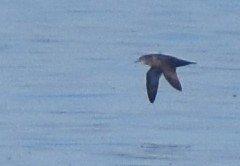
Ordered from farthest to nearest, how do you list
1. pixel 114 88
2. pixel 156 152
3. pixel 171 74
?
pixel 114 88, pixel 156 152, pixel 171 74

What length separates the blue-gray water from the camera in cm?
1043

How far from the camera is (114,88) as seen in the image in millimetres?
12641

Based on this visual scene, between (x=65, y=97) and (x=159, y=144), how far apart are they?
5.98ft

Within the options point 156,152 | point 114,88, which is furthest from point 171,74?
point 114,88

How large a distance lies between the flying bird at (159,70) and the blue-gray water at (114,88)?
0.58 m

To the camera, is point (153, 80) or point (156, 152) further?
point (156, 152)

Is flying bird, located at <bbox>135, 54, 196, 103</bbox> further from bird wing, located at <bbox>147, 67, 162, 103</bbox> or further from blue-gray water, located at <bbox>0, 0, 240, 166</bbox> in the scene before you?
blue-gray water, located at <bbox>0, 0, 240, 166</bbox>

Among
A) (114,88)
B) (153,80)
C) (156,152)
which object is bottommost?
(114,88)

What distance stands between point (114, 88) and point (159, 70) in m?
2.95

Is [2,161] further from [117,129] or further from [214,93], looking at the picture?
[214,93]

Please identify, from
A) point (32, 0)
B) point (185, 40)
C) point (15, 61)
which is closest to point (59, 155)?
point (15, 61)

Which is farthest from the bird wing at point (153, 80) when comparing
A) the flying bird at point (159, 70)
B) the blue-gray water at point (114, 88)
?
the blue-gray water at point (114, 88)

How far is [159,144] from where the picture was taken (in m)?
10.6

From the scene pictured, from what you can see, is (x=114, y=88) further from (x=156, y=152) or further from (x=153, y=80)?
(x=153, y=80)
